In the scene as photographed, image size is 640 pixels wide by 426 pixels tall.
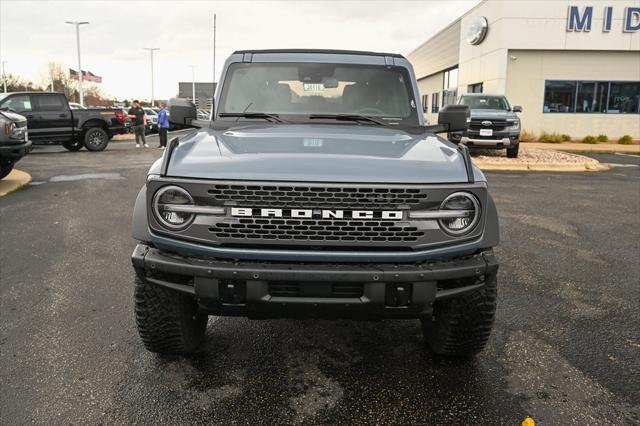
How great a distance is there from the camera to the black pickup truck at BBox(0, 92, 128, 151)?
679 inches

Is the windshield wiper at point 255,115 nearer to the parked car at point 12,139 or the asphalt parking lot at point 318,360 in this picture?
the asphalt parking lot at point 318,360

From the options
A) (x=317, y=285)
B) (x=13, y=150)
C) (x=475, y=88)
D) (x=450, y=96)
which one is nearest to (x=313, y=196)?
(x=317, y=285)

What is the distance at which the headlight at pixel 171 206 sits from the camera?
8.71ft

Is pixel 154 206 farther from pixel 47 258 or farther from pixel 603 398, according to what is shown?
pixel 47 258

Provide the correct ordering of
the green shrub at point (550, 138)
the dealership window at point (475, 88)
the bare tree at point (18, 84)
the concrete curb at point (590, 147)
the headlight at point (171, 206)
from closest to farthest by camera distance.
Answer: the headlight at point (171, 206) < the concrete curb at point (590, 147) < the green shrub at point (550, 138) < the dealership window at point (475, 88) < the bare tree at point (18, 84)

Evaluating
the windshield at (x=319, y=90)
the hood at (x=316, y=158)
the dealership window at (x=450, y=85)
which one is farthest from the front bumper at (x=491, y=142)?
the dealership window at (x=450, y=85)

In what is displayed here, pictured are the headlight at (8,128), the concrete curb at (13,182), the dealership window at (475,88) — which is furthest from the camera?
the dealership window at (475,88)

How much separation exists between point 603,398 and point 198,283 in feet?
7.31

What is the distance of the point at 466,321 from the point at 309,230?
3.51 ft

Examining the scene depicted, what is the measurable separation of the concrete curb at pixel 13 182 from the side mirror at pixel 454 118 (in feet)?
27.5

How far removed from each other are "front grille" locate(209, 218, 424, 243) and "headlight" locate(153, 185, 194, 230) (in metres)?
0.18

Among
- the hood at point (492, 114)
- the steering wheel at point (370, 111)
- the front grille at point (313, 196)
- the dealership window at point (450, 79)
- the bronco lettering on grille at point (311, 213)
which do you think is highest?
the dealership window at point (450, 79)

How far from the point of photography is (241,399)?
2848 millimetres

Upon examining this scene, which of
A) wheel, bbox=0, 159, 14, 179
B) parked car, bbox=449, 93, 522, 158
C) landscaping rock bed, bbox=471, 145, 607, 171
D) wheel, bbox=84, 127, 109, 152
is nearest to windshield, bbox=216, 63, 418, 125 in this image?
wheel, bbox=0, 159, 14, 179
